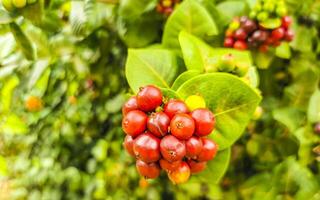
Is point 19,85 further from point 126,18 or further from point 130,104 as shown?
point 130,104

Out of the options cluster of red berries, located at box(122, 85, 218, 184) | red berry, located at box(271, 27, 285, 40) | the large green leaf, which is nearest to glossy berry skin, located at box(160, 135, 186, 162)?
cluster of red berries, located at box(122, 85, 218, 184)

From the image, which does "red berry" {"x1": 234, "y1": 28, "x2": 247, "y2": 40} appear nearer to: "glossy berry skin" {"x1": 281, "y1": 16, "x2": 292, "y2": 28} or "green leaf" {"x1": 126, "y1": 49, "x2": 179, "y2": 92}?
"glossy berry skin" {"x1": 281, "y1": 16, "x2": 292, "y2": 28}

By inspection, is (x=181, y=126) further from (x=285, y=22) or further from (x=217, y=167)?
(x=285, y=22)

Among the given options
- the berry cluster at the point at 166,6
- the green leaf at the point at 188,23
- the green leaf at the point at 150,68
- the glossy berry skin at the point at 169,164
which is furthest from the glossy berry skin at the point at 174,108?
the berry cluster at the point at 166,6

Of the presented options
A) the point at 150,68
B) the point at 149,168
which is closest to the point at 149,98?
the point at 149,168

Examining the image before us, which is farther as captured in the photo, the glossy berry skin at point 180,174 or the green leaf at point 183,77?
the green leaf at point 183,77

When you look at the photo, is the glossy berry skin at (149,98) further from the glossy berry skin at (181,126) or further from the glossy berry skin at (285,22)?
the glossy berry skin at (285,22)
